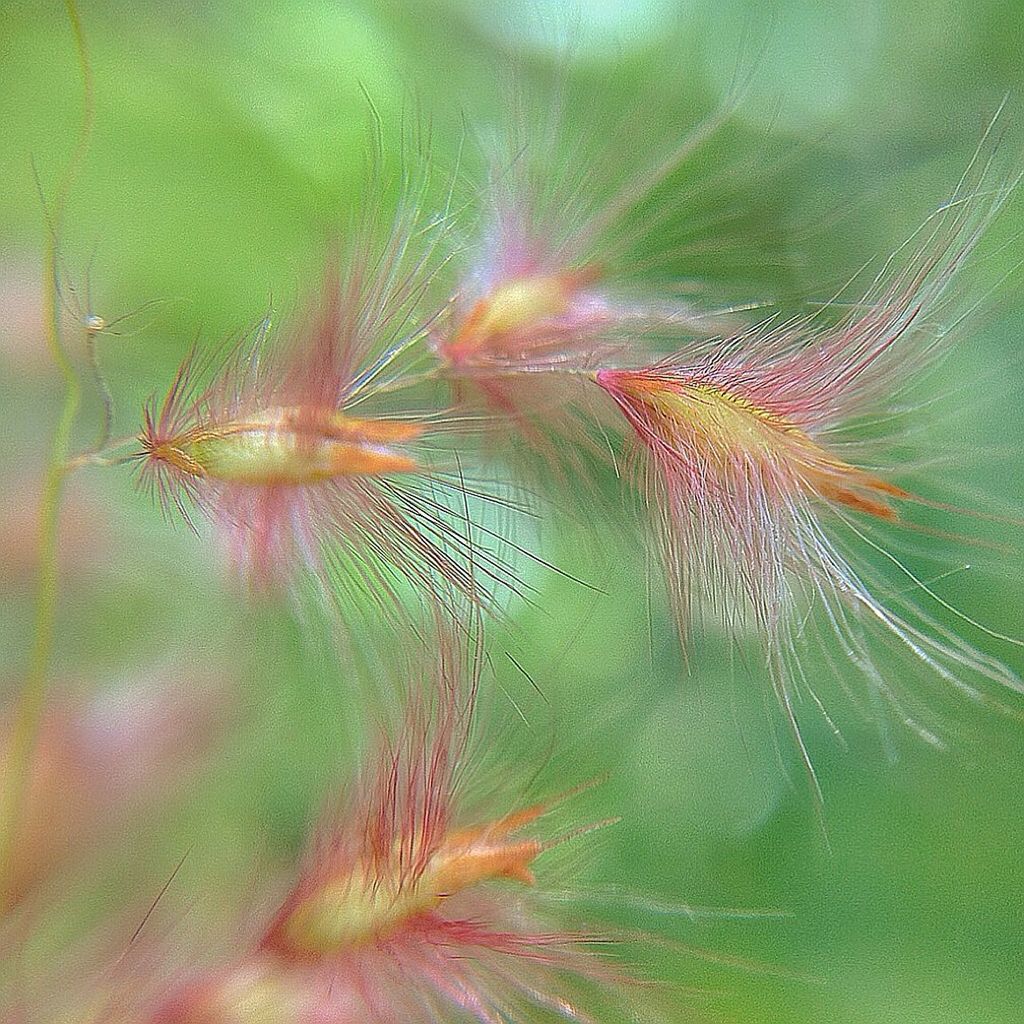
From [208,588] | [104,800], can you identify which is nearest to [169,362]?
[208,588]

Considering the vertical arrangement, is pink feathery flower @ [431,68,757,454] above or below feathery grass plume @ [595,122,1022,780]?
above

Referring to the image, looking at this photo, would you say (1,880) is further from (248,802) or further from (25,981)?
(248,802)

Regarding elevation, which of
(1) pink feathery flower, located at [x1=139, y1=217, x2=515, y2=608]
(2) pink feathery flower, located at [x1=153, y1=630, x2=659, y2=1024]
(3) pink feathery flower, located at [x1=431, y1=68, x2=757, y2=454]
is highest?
(3) pink feathery flower, located at [x1=431, y1=68, x2=757, y2=454]

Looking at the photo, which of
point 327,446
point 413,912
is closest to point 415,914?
point 413,912

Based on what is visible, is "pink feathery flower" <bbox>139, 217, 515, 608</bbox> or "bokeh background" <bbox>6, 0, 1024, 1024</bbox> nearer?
"pink feathery flower" <bbox>139, 217, 515, 608</bbox>
